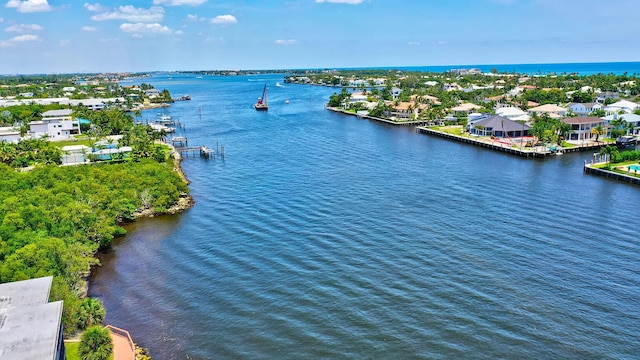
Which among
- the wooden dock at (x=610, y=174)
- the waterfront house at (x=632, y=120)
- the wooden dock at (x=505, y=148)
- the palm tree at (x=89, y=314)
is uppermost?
the waterfront house at (x=632, y=120)

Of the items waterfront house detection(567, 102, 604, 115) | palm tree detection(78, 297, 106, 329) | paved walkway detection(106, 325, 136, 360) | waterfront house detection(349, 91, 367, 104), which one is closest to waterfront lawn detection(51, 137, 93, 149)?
palm tree detection(78, 297, 106, 329)

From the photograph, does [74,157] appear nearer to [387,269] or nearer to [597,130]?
[387,269]

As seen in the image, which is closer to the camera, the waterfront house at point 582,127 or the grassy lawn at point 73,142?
the grassy lawn at point 73,142

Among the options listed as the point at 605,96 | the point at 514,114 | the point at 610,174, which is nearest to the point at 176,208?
the point at 610,174

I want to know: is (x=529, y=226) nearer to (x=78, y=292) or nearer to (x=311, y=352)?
(x=311, y=352)

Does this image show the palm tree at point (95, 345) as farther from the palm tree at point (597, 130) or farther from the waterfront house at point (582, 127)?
the palm tree at point (597, 130)

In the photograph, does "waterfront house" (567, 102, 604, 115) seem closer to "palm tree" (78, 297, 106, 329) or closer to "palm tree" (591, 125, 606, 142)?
"palm tree" (591, 125, 606, 142)

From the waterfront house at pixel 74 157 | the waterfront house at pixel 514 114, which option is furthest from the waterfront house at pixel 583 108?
the waterfront house at pixel 74 157
